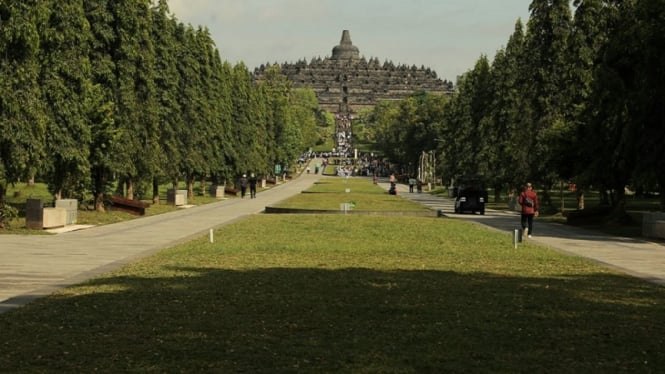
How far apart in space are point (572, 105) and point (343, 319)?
37.2 m

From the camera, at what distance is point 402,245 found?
2388 cm

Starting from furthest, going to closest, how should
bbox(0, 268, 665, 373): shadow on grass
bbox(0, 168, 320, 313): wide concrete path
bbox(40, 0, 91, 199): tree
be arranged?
→ bbox(40, 0, 91, 199): tree → bbox(0, 168, 320, 313): wide concrete path → bbox(0, 268, 665, 373): shadow on grass

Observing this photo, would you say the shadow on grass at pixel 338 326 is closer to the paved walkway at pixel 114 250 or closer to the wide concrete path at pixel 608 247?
the paved walkway at pixel 114 250

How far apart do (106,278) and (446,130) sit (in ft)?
241

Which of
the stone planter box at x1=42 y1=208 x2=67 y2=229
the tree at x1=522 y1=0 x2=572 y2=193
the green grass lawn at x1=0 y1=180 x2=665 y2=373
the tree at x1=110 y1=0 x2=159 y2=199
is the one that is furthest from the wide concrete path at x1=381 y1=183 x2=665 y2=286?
the tree at x1=110 y1=0 x2=159 y2=199

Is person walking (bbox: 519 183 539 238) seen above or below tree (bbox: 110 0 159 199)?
below

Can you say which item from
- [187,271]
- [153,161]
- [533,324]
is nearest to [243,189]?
[153,161]

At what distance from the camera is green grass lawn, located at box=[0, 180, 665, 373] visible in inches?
341

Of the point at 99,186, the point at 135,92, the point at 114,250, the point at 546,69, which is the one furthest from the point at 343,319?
the point at 546,69

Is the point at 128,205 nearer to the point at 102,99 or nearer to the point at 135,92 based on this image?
the point at 102,99

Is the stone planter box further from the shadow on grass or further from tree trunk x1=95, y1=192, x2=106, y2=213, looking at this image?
the shadow on grass

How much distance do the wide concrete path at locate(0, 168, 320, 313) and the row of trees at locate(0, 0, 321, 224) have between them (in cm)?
310

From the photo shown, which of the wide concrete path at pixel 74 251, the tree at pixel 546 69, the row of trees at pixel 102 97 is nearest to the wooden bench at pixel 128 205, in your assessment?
the row of trees at pixel 102 97

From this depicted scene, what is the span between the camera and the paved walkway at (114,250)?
1570 centimetres
